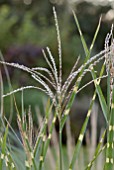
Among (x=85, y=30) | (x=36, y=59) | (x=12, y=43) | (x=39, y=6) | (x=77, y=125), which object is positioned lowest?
(x=77, y=125)

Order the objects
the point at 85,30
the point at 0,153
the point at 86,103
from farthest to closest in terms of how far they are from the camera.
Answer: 1. the point at 85,30
2. the point at 86,103
3. the point at 0,153

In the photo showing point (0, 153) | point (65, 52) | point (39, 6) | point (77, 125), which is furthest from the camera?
point (39, 6)

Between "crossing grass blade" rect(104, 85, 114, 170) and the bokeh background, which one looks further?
the bokeh background

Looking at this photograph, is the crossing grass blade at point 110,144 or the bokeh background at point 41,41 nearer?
the crossing grass blade at point 110,144

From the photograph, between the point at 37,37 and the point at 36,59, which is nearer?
the point at 36,59

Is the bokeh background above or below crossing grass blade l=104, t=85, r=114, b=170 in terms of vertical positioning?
above

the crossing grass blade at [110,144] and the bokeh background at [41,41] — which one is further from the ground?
the bokeh background at [41,41]

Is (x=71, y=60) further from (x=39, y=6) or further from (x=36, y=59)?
(x=39, y=6)

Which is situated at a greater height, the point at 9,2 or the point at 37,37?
the point at 9,2

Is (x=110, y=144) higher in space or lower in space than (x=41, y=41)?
lower

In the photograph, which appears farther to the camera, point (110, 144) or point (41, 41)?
point (41, 41)

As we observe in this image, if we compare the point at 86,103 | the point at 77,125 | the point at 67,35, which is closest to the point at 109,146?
the point at 77,125
